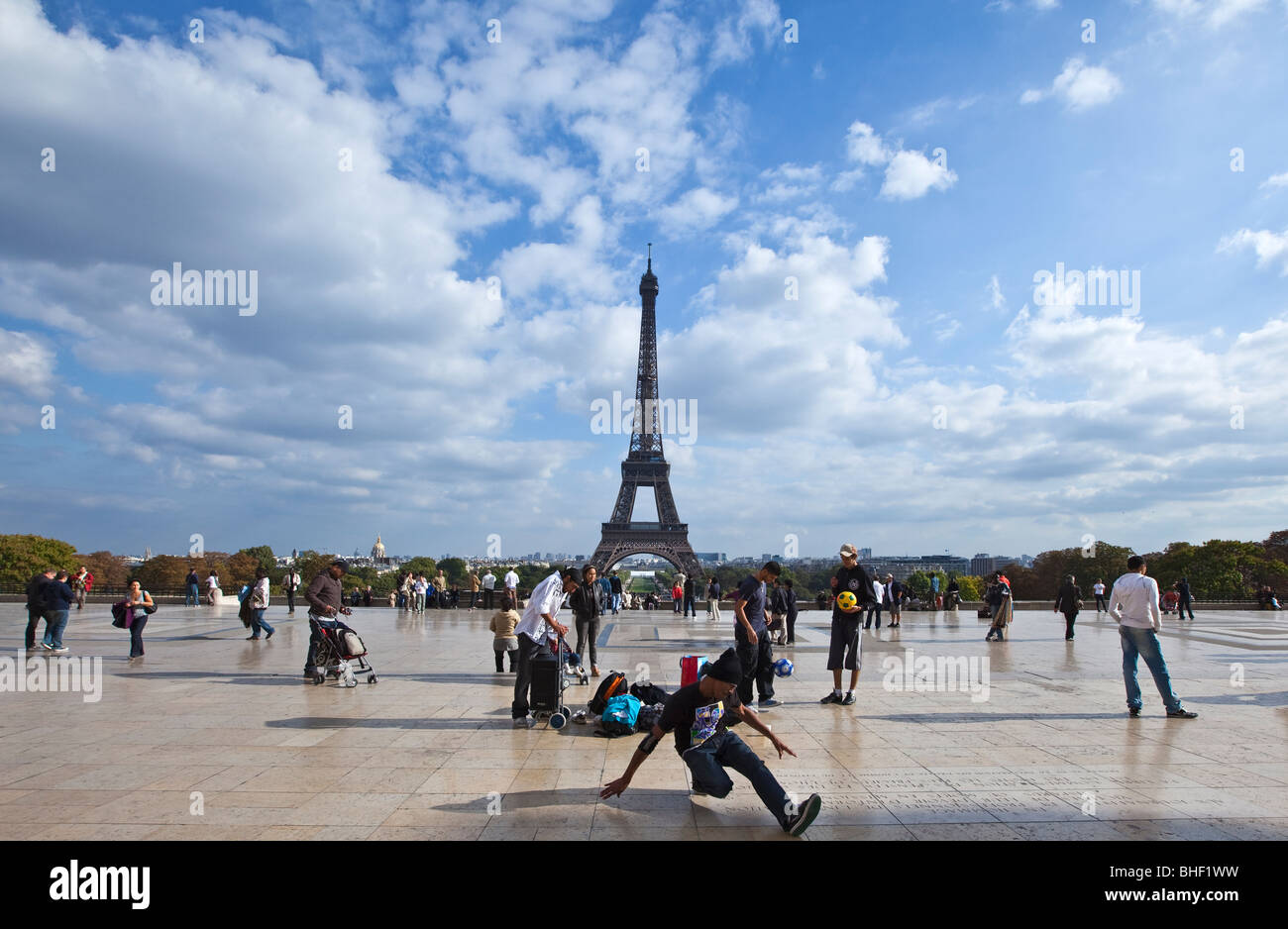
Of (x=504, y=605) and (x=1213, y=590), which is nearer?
(x=504, y=605)

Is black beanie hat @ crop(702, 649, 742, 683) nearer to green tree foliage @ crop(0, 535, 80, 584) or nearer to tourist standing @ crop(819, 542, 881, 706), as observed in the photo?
tourist standing @ crop(819, 542, 881, 706)

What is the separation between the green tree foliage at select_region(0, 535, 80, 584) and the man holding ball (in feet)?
215

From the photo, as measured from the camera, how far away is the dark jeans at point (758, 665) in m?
7.85

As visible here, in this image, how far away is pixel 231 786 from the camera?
554 centimetres

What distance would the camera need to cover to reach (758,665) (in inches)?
Result: 345

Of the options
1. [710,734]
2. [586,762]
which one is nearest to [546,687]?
[586,762]

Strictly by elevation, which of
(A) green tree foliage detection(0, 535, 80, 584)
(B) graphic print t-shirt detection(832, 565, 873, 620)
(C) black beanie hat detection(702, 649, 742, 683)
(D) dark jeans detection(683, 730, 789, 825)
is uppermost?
(B) graphic print t-shirt detection(832, 565, 873, 620)

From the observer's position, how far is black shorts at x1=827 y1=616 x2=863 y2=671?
8867 mm

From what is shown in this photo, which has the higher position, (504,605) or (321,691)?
(504,605)

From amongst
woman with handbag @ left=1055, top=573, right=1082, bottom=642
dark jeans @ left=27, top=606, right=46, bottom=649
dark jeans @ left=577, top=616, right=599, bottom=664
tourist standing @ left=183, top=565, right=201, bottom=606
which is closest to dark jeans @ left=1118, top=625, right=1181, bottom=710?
dark jeans @ left=577, top=616, right=599, bottom=664

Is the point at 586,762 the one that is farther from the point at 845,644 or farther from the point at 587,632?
the point at 587,632

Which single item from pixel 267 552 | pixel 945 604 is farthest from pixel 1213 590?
pixel 267 552
